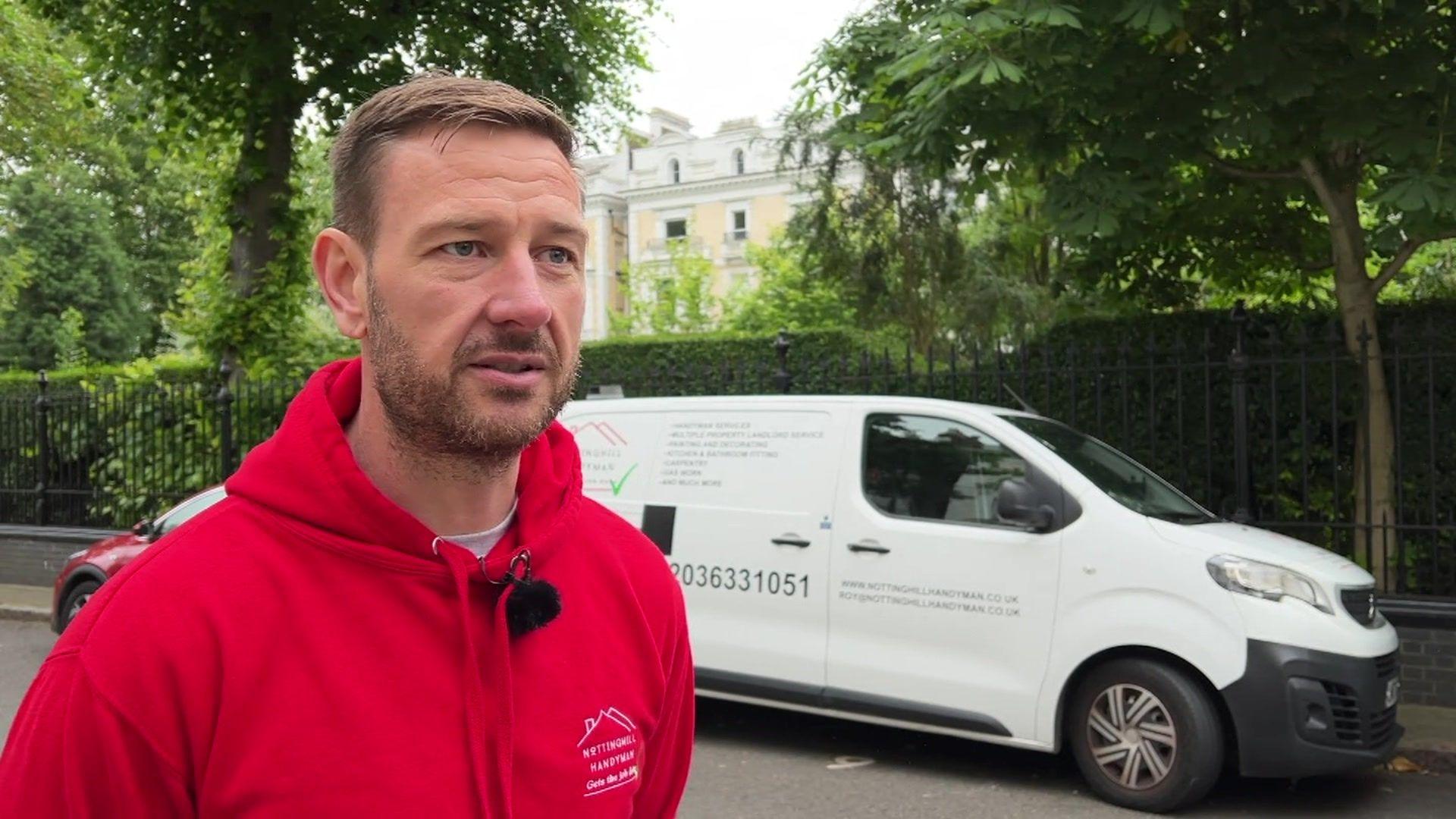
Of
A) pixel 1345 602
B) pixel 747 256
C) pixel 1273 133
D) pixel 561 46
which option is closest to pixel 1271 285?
pixel 1273 133

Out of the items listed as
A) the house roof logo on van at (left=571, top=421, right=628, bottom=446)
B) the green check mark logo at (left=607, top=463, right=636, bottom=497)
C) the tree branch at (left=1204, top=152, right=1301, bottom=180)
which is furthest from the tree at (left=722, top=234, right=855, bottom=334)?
the green check mark logo at (left=607, top=463, right=636, bottom=497)

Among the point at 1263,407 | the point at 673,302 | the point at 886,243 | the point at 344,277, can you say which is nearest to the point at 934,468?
the point at 1263,407

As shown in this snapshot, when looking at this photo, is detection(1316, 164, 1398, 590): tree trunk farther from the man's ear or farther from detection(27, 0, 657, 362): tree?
detection(27, 0, 657, 362): tree

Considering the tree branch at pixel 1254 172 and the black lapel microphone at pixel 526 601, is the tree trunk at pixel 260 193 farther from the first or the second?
the black lapel microphone at pixel 526 601

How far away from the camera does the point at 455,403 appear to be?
4.89ft

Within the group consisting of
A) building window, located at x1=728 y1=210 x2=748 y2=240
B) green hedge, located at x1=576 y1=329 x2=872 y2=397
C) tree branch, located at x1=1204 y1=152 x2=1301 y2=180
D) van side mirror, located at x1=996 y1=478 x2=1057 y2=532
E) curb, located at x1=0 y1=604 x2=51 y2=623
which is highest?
building window, located at x1=728 y1=210 x2=748 y2=240

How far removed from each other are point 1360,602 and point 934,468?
2.12 metres

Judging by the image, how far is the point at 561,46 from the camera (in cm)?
1506

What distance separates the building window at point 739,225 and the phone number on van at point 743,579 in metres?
58.0

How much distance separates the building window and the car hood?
59.0 metres

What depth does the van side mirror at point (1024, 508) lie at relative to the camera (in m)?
6.20

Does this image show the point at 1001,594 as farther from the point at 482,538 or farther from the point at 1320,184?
the point at 482,538

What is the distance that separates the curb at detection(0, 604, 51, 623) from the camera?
41.8ft

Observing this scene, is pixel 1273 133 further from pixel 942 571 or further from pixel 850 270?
pixel 850 270
